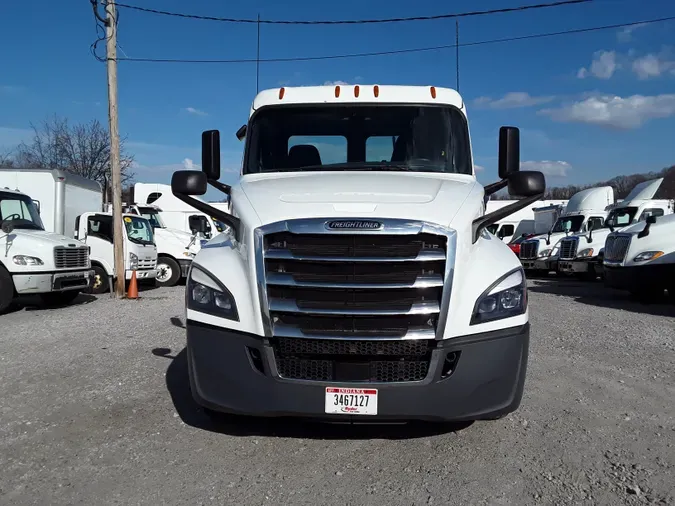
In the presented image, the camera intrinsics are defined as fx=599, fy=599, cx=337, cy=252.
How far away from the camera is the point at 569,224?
21031 millimetres

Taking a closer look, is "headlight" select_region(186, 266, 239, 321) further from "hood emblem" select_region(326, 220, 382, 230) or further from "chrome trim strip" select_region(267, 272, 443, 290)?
"hood emblem" select_region(326, 220, 382, 230)

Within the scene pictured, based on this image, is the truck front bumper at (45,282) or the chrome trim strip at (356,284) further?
the truck front bumper at (45,282)

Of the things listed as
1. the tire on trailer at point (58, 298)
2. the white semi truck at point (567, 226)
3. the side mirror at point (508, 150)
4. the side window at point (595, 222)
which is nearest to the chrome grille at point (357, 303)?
the side mirror at point (508, 150)

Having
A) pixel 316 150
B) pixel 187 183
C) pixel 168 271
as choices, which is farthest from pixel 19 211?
pixel 316 150

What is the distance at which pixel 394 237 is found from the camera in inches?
141

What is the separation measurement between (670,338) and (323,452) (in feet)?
20.1

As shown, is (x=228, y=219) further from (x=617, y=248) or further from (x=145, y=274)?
(x=145, y=274)

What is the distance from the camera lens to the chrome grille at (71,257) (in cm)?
1070

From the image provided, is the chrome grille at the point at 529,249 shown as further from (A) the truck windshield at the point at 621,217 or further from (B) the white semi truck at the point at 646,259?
(B) the white semi truck at the point at 646,259

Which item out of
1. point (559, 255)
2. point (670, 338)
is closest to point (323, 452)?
point (670, 338)

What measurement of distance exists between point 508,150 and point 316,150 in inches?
65.7

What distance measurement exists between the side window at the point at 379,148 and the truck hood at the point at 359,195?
432mm

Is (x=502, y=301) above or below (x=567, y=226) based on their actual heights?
below

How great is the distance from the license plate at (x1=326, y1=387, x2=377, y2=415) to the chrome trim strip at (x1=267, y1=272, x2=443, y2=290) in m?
0.60
